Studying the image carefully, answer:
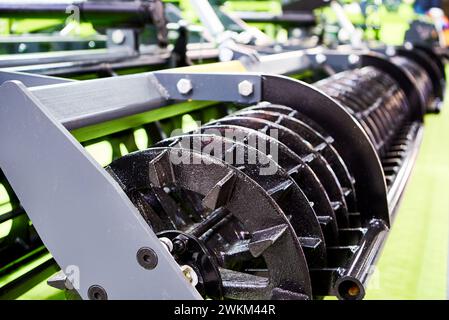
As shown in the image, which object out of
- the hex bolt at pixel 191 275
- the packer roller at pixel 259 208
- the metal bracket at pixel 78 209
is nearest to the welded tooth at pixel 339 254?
the packer roller at pixel 259 208

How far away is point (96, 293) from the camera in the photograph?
1.10 m

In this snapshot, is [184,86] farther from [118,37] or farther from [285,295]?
[118,37]

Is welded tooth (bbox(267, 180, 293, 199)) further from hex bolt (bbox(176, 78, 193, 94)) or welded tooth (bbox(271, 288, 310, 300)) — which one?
hex bolt (bbox(176, 78, 193, 94))

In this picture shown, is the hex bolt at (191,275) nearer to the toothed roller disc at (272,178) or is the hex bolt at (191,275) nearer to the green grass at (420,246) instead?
the toothed roller disc at (272,178)

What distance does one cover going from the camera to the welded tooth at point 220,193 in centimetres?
110

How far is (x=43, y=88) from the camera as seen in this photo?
1197mm

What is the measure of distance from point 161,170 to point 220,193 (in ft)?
0.49

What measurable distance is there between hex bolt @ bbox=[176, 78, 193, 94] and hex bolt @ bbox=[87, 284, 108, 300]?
699 mm

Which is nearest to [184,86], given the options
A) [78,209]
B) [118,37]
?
[78,209]

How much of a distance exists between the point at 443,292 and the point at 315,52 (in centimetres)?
138

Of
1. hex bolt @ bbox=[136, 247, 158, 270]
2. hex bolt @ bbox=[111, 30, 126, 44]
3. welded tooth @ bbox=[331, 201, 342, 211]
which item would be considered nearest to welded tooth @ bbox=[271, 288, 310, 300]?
hex bolt @ bbox=[136, 247, 158, 270]

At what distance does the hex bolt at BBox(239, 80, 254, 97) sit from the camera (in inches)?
60.9
